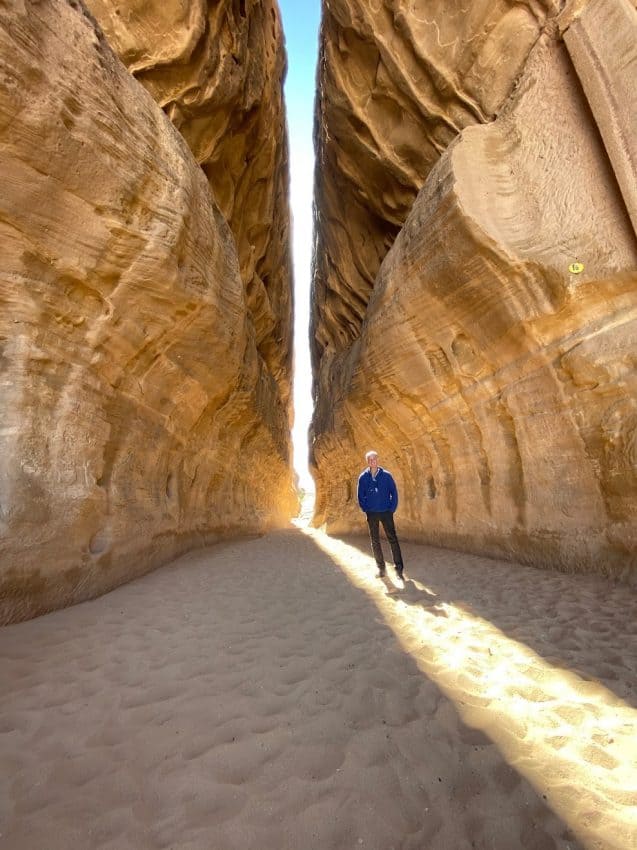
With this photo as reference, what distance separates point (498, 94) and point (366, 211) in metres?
6.30

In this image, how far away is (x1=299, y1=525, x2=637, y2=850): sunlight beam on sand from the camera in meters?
1.52

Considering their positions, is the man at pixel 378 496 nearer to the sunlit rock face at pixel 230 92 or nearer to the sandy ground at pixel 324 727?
the sandy ground at pixel 324 727

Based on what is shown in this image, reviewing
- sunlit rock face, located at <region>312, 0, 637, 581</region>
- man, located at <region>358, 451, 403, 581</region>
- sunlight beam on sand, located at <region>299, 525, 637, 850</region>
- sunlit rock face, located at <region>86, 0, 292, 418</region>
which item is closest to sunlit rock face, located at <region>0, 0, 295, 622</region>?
man, located at <region>358, 451, 403, 581</region>

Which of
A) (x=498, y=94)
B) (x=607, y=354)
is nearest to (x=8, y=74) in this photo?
(x=607, y=354)

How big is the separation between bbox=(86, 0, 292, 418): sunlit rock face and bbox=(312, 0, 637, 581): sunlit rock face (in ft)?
11.3

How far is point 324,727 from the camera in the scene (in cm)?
204

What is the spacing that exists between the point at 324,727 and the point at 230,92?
39.3 feet

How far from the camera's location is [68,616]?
3.46 metres

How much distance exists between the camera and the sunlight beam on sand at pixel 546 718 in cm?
152

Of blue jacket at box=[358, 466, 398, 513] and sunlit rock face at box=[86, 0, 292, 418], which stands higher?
sunlit rock face at box=[86, 0, 292, 418]

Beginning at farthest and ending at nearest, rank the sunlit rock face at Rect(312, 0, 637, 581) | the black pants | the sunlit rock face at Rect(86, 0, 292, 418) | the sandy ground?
the sunlit rock face at Rect(86, 0, 292, 418) < the black pants < the sunlit rock face at Rect(312, 0, 637, 581) < the sandy ground

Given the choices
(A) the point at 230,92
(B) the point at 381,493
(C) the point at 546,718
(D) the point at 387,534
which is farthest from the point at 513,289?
(A) the point at 230,92

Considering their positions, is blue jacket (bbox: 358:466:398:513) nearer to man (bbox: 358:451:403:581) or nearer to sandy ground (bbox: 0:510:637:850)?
man (bbox: 358:451:403:581)

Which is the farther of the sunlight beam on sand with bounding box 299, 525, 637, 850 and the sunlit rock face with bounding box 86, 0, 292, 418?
the sunlit rock face with bounding box 86, 0, 292, 418
